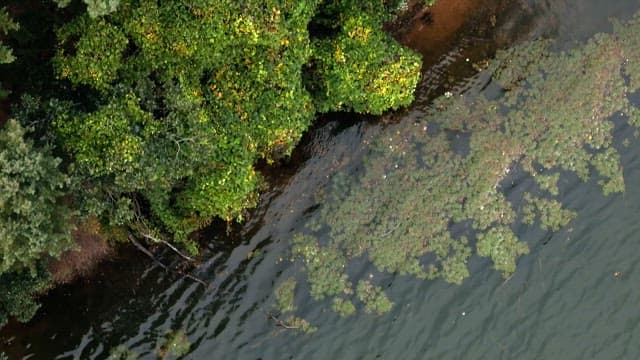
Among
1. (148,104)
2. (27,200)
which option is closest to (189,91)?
(148,104)

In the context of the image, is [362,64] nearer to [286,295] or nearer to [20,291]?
[286,295]

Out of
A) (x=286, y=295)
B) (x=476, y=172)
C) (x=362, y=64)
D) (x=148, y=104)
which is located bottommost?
(x=476, y=172)

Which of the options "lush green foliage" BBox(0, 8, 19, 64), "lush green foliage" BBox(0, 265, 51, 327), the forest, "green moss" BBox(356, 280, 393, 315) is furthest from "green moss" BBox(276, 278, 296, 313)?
"lush green foliage" BBox(0, 8, 19, 64)

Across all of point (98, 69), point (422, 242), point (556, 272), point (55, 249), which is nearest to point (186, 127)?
point (98, 69)

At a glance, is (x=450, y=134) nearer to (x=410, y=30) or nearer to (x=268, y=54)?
(x=410, y=30)

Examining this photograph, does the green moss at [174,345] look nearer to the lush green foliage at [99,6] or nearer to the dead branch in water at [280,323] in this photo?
the dead branch in water at [280,323]

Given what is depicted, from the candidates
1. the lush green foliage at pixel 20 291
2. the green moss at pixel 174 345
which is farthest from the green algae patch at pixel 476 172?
the lush green foliage at pixel 20 291
